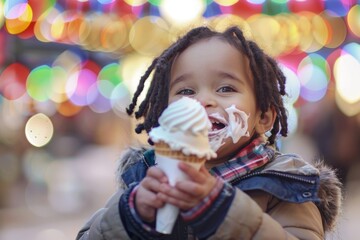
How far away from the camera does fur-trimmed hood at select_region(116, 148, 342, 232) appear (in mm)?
2000

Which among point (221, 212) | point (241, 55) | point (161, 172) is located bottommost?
point (221, 212)

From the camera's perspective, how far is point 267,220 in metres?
1.77

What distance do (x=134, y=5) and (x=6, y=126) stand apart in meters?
3.43

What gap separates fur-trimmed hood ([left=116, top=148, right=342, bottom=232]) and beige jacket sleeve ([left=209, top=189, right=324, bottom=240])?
72 mm

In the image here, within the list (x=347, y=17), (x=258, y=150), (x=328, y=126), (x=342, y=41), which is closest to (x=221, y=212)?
(x=258, y=150)

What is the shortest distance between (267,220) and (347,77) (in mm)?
10914

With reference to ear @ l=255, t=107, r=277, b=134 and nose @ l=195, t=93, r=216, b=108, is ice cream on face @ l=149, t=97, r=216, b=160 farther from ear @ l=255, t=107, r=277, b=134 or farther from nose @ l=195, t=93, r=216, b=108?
ear @ l=255, t=107, r=277, b=134

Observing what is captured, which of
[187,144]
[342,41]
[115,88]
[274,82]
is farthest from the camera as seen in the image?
[115,88]

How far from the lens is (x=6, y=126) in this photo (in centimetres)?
952

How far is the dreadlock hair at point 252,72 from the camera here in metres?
2.11

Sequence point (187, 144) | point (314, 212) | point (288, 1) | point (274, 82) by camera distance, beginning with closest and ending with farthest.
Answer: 1. point (187, 144)
2. point (314, 212)
3. point (274, 82)
4. point (288, 1)

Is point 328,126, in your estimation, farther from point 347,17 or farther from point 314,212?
point 314,212

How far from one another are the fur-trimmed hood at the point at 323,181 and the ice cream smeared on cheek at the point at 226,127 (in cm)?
16

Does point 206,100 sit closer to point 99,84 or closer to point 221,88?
point 221,88
